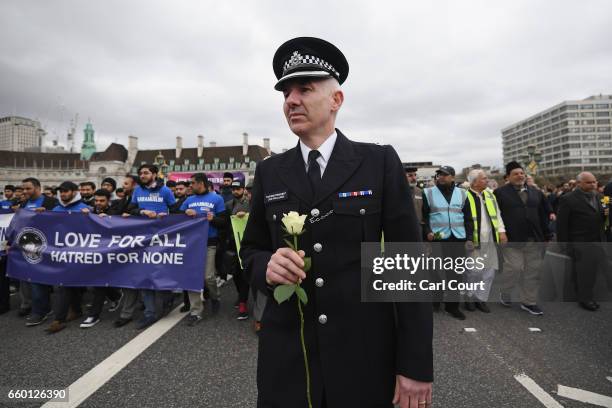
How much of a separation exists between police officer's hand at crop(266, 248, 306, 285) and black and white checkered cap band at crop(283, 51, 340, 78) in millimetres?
936

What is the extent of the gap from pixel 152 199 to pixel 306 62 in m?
5.33

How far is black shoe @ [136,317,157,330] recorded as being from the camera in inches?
193

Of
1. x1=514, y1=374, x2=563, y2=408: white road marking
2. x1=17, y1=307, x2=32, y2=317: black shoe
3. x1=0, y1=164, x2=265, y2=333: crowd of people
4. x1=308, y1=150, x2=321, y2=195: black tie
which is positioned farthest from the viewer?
x1=17, y1=307, x2=32, y2=317: black shoe

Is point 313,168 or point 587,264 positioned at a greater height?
point 313,168

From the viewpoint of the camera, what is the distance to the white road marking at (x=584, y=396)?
2.79 meters

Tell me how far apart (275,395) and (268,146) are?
88032mm

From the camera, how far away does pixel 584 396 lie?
2887 millimetres

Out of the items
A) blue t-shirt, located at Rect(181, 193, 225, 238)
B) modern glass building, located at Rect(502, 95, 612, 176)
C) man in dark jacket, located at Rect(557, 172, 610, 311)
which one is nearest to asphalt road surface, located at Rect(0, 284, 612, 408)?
man in dark jacket, located at Rect(557, 172, 610, 311)

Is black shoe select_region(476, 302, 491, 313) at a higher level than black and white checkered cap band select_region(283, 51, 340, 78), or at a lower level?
lower

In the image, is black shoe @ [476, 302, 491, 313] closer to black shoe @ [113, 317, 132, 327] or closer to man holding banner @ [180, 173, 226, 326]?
man holding banner @ [180, 173, 226, 326]

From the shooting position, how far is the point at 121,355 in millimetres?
3885

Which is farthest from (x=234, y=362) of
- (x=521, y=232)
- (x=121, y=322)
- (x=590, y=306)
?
(x=590, y=306)

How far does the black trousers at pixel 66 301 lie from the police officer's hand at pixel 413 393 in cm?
573

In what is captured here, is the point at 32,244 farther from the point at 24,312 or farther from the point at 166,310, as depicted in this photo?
the point at 166,310
